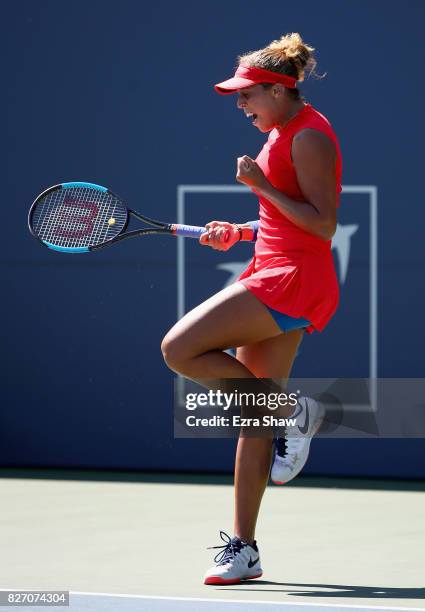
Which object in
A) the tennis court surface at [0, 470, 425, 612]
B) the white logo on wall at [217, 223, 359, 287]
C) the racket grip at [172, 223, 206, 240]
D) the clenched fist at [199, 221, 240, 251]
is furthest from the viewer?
the white logo on wall at [217, 223, 359, 287]

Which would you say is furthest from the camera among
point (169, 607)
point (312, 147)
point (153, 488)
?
point (153, 488)

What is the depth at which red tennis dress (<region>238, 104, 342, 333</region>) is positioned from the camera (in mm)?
4625

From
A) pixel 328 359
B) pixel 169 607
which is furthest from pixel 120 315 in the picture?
pixel 169 607

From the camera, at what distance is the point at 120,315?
723 centimetres

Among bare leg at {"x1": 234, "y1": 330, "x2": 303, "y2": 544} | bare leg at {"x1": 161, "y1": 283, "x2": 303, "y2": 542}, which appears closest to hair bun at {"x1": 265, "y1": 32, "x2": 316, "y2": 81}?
bare leg at {"x1": 161, "y1": 283, "x2": 303, "y2": 542}

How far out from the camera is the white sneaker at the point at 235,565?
4.62 metres

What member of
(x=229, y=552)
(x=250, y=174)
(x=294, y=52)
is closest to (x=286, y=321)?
(x=250, y=174)

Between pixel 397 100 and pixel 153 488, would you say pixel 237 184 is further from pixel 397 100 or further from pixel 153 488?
pixel 153 488

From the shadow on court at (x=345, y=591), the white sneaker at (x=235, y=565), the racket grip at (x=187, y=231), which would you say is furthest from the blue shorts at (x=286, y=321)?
the shadow on court at (x=345, y=591)

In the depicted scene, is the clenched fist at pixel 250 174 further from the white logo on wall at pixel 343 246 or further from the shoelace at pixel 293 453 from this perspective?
the white logo on wall at pixel 343 246

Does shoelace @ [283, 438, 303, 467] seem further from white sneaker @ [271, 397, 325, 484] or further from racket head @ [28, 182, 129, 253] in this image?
racket head @ [28, 182, 129, 253]

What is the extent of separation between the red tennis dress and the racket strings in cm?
77

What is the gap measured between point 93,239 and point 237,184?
5.86ft

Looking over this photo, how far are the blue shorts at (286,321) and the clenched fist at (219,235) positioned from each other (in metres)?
0.32
